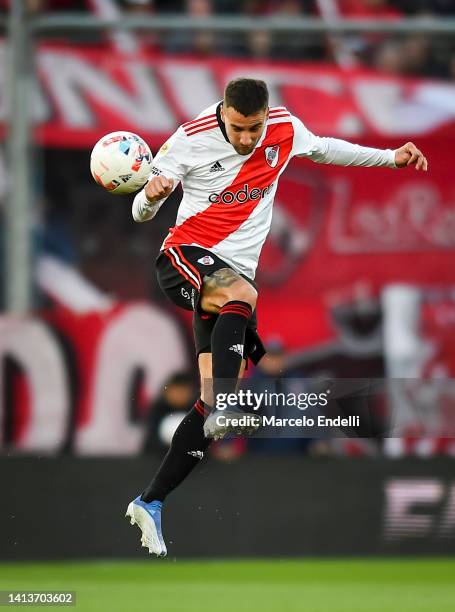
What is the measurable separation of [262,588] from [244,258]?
3465 mm

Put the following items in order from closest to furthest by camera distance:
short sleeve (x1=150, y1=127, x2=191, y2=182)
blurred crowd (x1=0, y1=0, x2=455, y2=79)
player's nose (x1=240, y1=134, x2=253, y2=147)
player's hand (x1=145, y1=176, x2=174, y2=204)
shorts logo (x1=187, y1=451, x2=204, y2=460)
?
player's hand (x1=145, y1=176, x2=174, y2=204)
player's nose (x1=240, y1=134, x2=253, y2=147)
short sleeve (x1=150, y1=127, x2=191, y2=182)
shorts logo (x1=187, y1=451, x2=204, y2=460)
blurred crowd (x1=0, y1=0, x2=455, y2=79)

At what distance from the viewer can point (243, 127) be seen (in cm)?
725

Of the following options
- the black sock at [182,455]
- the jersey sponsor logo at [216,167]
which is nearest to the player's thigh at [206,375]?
the black sock at [182,455]

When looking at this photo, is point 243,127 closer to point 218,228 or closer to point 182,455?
point 218,228

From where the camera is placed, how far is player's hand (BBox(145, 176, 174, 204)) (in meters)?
7.11

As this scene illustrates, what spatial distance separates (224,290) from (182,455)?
945 millimetres

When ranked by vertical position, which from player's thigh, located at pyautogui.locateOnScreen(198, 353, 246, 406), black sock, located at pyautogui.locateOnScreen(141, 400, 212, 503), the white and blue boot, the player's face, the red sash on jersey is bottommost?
the white and blue boot

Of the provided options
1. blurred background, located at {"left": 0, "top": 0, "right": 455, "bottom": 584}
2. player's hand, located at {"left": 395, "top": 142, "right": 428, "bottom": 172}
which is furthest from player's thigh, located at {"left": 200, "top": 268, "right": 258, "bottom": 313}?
blurred background, located at {"left": 0, "top": 0, "right": 455, "bottom": 584}

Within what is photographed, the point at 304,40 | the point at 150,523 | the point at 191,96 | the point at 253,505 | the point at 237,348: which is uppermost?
the point at 304,40

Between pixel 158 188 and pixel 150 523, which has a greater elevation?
pixel 158 188

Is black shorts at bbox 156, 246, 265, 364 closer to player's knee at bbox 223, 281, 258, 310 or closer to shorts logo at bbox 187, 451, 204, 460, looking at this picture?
player's knee at bbox 223, 281, 258, 310

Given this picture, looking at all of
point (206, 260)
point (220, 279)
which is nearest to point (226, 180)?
point (206, 260)

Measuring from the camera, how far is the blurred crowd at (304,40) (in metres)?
12.3

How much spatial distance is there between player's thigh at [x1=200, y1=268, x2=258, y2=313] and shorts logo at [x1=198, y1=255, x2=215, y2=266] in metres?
0.07
